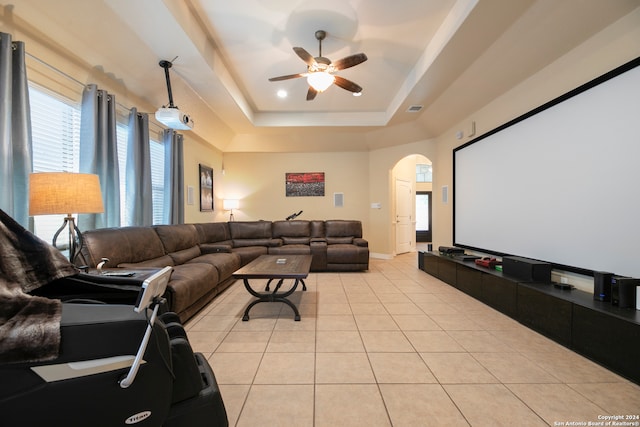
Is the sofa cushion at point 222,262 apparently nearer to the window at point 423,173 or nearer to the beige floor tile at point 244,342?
the beige floor tile at point 244,342

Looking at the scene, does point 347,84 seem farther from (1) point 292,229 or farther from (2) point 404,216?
(2) point 404,216

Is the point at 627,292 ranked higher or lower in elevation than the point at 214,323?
higher

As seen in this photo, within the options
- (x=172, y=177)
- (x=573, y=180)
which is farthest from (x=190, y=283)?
(x=573, y=180)

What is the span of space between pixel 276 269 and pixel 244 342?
813 mm

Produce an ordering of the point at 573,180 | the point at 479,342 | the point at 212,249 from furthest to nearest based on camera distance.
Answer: the point at 212,249 → the point at 573,180 → the point at 479,342

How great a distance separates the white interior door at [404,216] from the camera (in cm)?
639

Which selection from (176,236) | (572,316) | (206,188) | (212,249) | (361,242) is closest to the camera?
(572,316)

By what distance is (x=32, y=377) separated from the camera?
0.72 meters

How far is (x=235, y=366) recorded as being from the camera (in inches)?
72.4

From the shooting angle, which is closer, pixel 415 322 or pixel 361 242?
pixel 415 322

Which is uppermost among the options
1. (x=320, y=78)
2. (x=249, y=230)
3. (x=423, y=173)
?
(x=320, y=78)

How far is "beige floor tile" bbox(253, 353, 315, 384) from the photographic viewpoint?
66.3 inches

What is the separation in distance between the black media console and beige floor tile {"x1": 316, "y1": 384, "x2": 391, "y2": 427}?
5.49 feet

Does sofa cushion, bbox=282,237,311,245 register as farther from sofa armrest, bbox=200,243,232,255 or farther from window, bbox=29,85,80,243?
window, bbox=29,85,80,243
